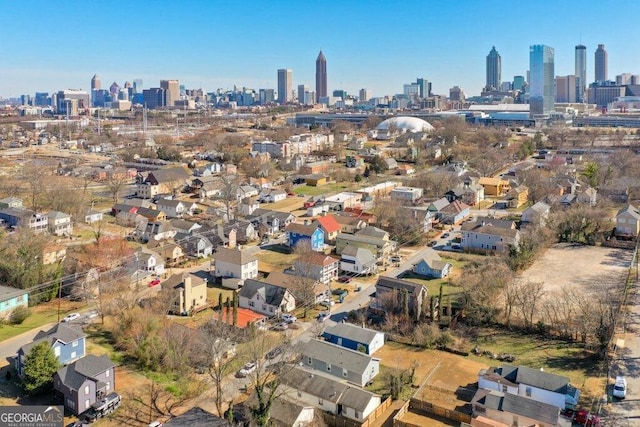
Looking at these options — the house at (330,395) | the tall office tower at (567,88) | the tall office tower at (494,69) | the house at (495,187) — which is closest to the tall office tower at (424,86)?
the tall office tower at (494,69)

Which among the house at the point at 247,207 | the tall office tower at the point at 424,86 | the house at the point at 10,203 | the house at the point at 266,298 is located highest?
the tall office tower at the point at 424,86

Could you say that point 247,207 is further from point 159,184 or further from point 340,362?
point 340,362

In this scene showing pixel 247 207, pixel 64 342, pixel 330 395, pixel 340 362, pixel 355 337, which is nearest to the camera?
pixel 330 395

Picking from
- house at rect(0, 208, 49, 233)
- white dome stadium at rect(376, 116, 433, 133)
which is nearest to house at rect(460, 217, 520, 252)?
house at rect(0, 208, 49, 233)

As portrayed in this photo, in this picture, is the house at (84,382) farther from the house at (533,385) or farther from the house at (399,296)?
the house at (533,385)

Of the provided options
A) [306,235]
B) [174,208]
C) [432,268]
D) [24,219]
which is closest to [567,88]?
[174,208]

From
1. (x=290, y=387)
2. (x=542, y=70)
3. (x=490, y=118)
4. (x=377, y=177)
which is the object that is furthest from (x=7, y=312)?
(x=542, y=70)

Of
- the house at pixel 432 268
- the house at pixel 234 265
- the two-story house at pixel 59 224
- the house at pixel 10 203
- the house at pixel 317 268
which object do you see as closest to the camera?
the house at pixel 317 268

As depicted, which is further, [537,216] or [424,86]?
[424,86]

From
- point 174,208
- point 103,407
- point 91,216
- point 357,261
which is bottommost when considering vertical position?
point 103,407
